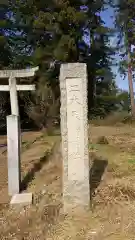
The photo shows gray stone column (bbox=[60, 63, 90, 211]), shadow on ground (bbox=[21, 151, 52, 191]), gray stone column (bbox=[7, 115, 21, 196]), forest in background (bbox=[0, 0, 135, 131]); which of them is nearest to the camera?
gray stone column (bbox=[60, 63, 90, 211])

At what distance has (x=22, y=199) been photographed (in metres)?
4.40

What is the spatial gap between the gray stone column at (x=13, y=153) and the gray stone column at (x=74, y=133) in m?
1.37

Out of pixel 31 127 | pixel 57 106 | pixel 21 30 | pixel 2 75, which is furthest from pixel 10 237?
pixel 21 30

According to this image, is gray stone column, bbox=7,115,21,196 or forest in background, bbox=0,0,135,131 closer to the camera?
gray stone column, bbox=7,115,21,196

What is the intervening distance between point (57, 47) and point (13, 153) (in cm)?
1299

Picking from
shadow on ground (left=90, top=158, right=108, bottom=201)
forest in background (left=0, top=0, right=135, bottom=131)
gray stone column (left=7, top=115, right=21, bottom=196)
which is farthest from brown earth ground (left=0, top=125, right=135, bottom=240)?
forest in background (left=0, top=0, right=135, bottom=131)

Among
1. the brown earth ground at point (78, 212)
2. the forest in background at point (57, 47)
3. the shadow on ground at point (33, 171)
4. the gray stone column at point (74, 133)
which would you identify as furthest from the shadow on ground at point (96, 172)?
the forest in background at point (57, 47)

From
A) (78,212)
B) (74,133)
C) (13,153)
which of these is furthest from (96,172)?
(74,133)

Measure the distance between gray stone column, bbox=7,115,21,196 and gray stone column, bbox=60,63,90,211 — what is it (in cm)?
137

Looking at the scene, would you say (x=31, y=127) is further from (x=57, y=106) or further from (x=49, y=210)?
(x=49, y=210)

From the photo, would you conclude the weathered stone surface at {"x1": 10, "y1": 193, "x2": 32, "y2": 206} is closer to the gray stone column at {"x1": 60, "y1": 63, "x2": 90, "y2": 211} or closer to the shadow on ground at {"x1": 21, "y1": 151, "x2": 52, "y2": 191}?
the shadow on ground at {"x1": 21, "y1": 151, "x2": 52, "y2": 191}

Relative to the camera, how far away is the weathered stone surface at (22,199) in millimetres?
4297

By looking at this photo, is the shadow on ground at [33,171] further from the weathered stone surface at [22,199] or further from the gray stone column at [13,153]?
the weathered stone surface at [22,199]

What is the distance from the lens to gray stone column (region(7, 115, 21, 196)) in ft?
16.3
